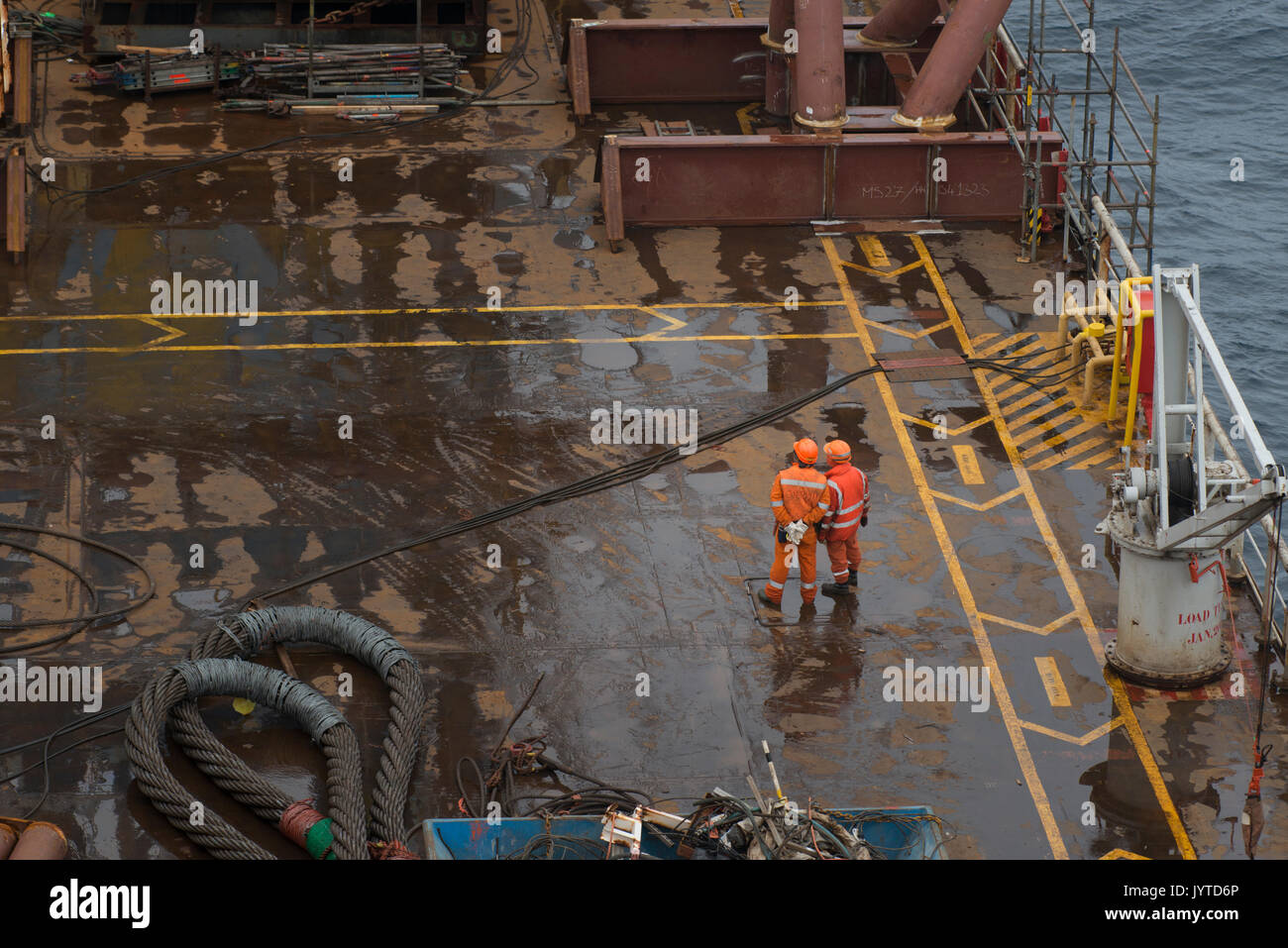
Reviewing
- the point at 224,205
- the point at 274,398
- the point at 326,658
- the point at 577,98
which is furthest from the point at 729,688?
the point at 577,98

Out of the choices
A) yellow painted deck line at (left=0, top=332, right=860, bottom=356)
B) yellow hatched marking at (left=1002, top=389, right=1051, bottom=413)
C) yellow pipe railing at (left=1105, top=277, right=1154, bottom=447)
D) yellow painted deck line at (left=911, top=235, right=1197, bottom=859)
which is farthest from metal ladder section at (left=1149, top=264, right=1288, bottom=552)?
yellow painted deck line at (left=0, top=332, right=860, bottom=356)

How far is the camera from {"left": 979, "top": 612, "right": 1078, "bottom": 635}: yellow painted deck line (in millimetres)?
15055

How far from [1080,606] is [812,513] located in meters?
2.56

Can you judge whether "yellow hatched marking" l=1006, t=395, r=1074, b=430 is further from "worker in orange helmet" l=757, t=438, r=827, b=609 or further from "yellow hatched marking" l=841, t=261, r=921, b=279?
"worker in orange helmet" l=757, t=438, r=827, b=609

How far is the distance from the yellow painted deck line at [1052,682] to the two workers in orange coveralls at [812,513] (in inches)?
73.2

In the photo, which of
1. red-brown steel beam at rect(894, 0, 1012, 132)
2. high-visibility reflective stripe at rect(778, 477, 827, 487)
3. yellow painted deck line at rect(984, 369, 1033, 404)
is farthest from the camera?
red-brown steel beam at rect(894, 0, 1012, 132)

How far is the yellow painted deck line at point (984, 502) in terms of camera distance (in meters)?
16.8

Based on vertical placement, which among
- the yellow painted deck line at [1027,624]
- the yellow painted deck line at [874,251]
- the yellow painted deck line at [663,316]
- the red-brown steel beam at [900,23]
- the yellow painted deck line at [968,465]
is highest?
the red-brown steel beam at [900,23]

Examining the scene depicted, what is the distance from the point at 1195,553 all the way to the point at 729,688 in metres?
3.86

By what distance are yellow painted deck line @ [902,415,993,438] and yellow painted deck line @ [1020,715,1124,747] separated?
15.4 feet

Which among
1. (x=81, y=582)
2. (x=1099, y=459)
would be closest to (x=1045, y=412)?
(x=1099, y=459)

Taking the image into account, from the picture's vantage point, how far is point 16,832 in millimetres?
12180

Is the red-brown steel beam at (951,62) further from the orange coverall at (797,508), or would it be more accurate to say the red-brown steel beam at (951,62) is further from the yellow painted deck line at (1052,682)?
the yellow painted deck line at (1052,682)

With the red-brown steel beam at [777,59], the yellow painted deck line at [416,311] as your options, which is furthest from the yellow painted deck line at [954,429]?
the red-brown steel beam at [777,59]
